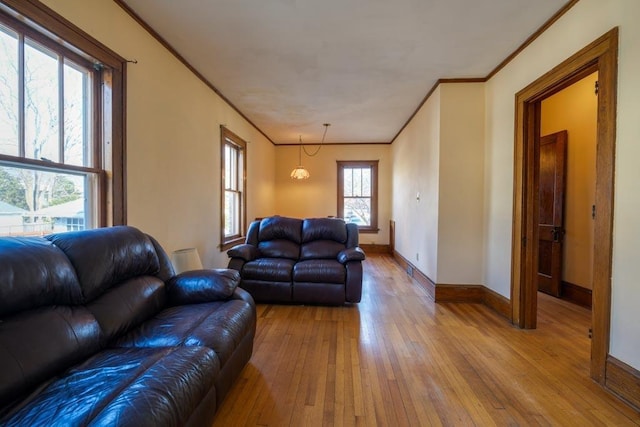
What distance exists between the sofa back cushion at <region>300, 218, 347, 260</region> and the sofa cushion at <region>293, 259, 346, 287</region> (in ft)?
1.19

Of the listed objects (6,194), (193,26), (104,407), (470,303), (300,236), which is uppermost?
(193,26)

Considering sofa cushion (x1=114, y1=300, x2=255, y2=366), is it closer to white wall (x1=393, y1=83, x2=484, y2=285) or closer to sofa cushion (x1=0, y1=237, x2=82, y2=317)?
sofa cushion (x1=0, y1=237, x2=82, y2=317)

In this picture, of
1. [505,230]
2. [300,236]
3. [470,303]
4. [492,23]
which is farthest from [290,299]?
[492,23]

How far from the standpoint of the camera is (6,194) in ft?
5.63

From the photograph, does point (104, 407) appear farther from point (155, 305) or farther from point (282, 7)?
point (282, 7)

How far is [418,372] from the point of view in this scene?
6.98ft

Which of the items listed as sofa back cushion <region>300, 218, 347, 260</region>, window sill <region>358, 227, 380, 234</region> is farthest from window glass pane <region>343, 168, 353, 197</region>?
sofa back cushion <region>300, 218, 347, 260</region>

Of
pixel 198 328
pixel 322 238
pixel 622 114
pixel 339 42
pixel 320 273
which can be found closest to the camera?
A: pixel 198 328

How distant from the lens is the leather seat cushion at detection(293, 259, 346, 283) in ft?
11.5

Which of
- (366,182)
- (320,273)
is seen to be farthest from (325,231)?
(366,182)

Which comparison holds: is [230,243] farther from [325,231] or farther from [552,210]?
[552,210]

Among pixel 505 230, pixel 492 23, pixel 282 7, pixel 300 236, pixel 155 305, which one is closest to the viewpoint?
pixel 155 305

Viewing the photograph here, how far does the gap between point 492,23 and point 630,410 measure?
9.46 ft

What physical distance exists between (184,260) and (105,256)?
1.34m
